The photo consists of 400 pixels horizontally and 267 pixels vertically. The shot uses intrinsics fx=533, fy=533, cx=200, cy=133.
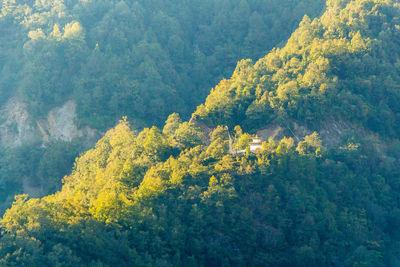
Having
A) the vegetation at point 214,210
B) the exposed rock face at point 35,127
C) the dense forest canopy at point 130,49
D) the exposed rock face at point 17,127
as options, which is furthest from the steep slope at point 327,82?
the exposed rock face at point 17,127

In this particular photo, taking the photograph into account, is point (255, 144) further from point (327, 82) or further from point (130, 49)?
point (130, 49)

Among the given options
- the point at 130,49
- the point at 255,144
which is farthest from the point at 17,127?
the point at 255,144

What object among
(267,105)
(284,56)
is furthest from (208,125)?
(284,56)

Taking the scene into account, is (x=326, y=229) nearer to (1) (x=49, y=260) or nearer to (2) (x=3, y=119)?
(1) (x=49, y=260)

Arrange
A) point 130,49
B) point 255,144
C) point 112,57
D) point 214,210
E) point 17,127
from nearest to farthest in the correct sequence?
point 214,210, point 255,144, point 17,127, point 112,57, point 130,49

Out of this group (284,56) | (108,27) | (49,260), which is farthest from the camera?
(108,27)

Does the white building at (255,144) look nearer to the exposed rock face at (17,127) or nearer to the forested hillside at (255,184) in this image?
the forested hillside at (255,184)
